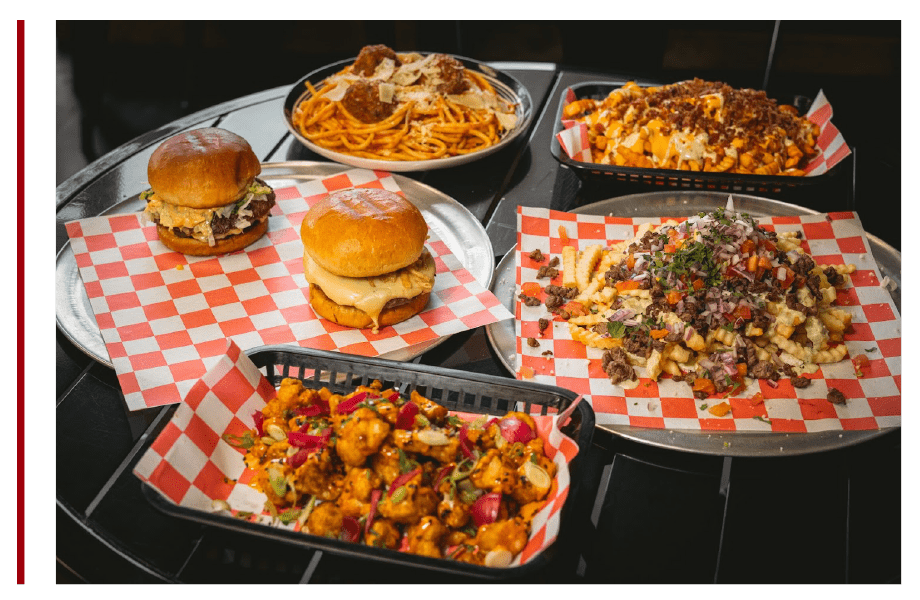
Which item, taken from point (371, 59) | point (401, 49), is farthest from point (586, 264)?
point (401, 49)

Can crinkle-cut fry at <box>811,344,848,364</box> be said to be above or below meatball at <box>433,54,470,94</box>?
below

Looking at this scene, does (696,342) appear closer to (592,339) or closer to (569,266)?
(592,339)

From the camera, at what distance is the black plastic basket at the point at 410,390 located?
167 cm

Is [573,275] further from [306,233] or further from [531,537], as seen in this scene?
[531,537]

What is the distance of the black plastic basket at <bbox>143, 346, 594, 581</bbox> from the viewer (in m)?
1.67

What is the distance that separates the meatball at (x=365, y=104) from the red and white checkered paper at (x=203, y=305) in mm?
843

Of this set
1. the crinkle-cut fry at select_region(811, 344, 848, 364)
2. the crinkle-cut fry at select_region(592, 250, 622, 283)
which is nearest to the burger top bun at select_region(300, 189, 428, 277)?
the crinkle-cut fry at select_region(592, 250, 622, 283)

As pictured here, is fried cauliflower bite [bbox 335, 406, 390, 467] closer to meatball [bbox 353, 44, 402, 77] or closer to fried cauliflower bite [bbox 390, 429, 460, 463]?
fried cauliflower bite [bbox 390, 429, 460, 463]

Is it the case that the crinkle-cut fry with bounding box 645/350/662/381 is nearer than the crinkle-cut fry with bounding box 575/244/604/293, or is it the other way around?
the crinkle-cut fry with bounding box 645/350/662/381

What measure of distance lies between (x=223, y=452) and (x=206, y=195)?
1.29 metres

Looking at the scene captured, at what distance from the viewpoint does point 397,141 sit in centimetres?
371

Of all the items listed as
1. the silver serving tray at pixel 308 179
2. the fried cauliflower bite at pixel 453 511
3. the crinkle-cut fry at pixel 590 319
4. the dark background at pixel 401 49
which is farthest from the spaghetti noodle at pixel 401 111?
the dark background at pixel 401 49

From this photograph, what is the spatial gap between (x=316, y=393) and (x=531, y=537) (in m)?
0.75

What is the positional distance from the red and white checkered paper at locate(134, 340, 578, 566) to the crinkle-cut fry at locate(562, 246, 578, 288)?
884 millimetres
